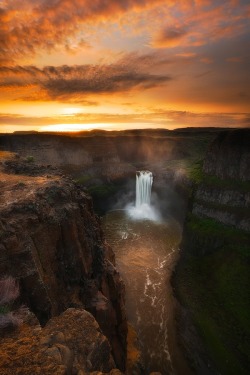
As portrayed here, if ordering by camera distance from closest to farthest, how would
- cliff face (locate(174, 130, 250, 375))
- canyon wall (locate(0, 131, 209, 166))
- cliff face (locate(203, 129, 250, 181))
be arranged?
cliff face (locate(174, 130, 250, 375)) → cliff face (locate(203, 129, 250, 181)) → canyon wall (locate(0, 131, 209, 166))

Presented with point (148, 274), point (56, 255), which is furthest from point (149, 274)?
point (56, 255)

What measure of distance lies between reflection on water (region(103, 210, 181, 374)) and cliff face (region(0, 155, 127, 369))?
7.69 meters

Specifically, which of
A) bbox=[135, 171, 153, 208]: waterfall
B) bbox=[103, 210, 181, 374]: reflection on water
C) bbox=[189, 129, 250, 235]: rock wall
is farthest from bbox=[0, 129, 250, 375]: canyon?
bbox=[135, 171, 153, 208]: waterfall

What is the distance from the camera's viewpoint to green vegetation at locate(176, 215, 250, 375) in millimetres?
26203

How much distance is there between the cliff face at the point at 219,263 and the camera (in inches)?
1050

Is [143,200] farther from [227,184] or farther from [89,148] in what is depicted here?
[89,148]

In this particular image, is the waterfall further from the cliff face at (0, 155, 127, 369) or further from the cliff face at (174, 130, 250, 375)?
the cliff face at (0, 155, 127, 369)

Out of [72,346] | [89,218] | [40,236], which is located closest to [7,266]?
[40,236]

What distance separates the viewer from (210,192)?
52.7 metres

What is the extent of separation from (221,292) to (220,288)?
0.72m

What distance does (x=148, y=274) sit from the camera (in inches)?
1554

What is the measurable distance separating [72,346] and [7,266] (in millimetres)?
6273

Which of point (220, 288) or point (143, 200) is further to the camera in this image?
point (143, 200)

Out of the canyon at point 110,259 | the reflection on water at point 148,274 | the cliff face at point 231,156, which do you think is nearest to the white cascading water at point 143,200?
the canyon at point 110,259
